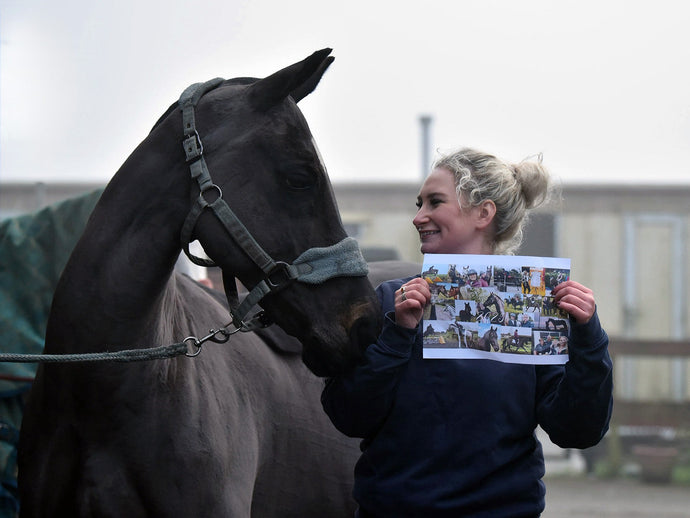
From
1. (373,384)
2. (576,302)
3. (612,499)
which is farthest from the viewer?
(612,499)

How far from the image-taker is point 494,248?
232 centimetres

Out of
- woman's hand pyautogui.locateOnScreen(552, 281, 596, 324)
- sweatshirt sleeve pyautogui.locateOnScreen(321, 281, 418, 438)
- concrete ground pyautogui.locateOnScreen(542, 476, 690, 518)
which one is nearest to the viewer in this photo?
woman's hand pyautogui.locateOnScreen(552, 281, 596, 324)

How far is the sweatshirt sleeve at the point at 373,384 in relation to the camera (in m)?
2.08

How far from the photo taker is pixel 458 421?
2.09 m

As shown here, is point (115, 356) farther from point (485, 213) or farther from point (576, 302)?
point (576, 302)

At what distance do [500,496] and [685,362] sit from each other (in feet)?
28.8

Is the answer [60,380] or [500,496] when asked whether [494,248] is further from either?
[60,380]

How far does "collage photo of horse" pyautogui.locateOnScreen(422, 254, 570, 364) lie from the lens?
2.03 metres

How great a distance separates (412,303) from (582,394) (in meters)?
0.44

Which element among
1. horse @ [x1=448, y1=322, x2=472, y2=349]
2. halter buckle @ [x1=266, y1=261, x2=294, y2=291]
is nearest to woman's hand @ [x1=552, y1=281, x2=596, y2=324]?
horse @ [x1=448, y1=322, x2=472, y2=349]

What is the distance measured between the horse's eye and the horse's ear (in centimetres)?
20

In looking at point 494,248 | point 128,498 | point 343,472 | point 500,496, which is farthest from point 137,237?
point 343,472

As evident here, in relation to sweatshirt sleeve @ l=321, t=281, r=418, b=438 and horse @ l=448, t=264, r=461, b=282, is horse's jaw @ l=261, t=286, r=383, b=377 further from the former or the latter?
horse @ l=448, t=264, r=461, b=282

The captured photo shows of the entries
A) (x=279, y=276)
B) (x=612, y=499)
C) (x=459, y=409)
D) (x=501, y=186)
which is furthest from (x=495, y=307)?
(x=612, y=499)
